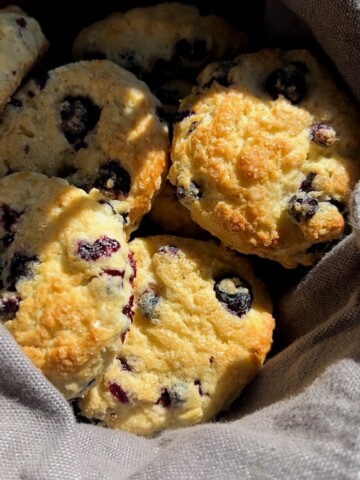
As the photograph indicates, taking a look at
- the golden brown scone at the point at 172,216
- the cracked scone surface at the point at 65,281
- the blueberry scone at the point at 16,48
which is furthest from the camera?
the golden brown scone at the point at 172,216

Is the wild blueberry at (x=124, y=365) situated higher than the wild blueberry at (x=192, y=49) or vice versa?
the wild blueberry at (x=192, y=49)

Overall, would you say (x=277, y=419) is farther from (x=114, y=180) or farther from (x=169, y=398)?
(x=114, y=180)

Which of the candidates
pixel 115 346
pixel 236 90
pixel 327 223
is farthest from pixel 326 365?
pixel 236 90

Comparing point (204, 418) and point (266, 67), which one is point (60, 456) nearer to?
point (204, 418)

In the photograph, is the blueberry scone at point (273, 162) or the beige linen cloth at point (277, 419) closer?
the beige linen cloth at point (277, 419)

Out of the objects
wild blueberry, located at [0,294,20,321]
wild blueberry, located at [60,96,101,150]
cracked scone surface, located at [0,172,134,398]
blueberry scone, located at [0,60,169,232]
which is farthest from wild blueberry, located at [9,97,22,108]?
wild blueberry, located at [0,294,20,321]

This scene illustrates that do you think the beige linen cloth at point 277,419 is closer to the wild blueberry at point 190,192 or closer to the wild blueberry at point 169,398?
the wild blueberry at point 169,398

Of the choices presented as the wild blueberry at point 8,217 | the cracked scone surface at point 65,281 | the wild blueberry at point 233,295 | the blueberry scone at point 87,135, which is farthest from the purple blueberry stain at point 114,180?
the wild blueberry at point 233,295

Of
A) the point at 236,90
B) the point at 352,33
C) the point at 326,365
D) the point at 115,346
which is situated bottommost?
the point at 115,346
